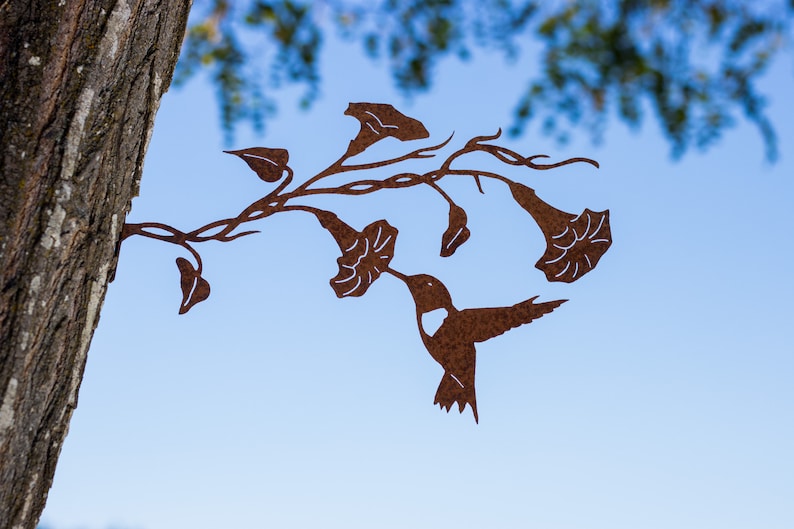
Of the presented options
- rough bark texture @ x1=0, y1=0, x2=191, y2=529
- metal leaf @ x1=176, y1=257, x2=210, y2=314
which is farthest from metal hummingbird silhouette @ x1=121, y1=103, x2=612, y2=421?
rough bark texture @ x1=0, y1=0, x2=191, y2=529

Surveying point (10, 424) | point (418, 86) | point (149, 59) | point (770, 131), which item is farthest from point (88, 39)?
point (770, 131)

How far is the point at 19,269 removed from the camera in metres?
0.82

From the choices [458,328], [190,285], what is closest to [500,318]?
[458,328]

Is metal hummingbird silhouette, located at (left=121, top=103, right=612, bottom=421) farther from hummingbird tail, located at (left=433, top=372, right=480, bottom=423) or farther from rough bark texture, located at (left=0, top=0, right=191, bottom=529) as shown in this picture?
rough bark texture, located at (left=0, top=0, right=191, bottom=529)

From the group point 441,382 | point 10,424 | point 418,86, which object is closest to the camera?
point 10,424

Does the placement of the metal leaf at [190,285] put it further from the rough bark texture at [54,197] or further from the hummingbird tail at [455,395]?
the hummingbird tail at [455,395]

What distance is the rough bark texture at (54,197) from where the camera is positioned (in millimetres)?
823

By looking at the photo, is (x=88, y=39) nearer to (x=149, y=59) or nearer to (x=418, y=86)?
(x=149, y=59)

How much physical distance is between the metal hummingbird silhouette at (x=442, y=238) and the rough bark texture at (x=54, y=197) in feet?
0.55

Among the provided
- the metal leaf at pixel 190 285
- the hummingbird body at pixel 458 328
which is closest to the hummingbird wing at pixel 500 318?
the hummingbird body at pixel 458 328

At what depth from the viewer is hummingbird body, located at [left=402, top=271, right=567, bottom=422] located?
3.64 ft

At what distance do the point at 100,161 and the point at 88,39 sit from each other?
135 mm

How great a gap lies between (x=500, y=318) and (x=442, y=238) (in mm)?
139

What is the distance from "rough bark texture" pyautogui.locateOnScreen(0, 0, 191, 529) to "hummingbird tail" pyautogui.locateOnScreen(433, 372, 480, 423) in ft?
1.51
